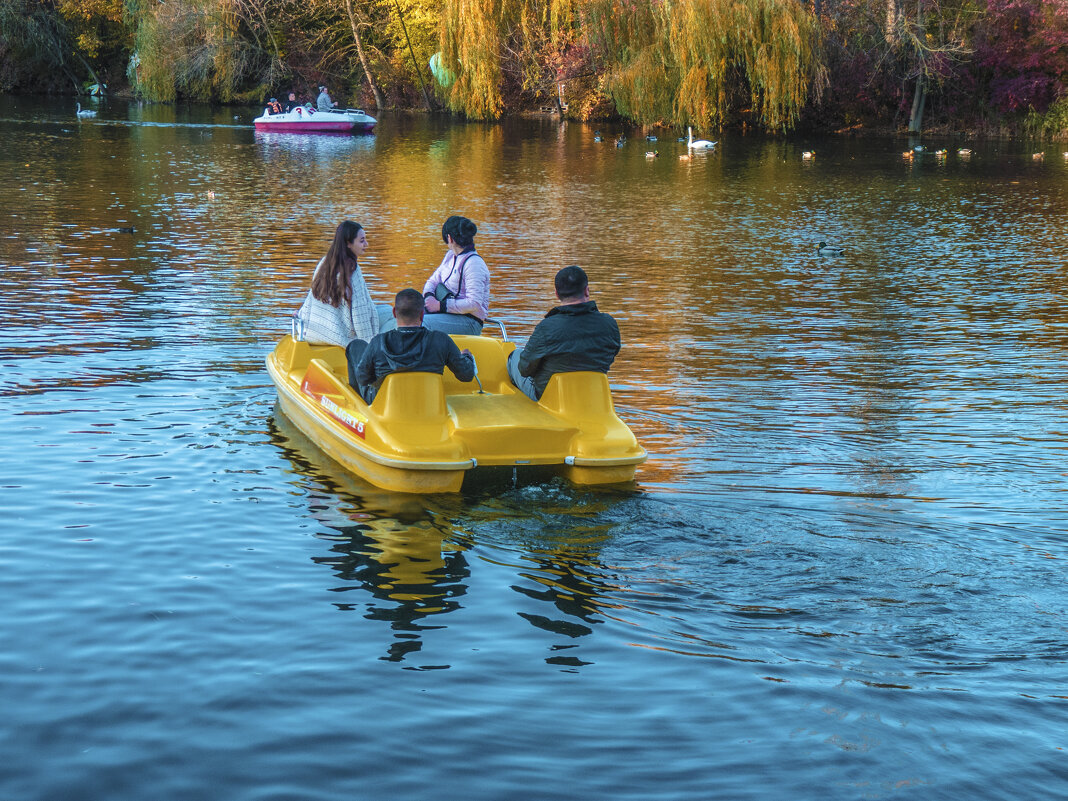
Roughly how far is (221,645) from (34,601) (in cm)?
118

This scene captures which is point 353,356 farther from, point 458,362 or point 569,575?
point 569,575

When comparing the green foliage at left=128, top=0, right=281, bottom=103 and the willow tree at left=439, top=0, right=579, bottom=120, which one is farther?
the green foliage at left=128, top=0, right=281, bottom=103

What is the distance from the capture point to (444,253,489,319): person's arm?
9624mm

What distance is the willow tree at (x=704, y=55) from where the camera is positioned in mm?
36406

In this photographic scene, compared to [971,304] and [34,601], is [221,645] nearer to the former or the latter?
[34,601]

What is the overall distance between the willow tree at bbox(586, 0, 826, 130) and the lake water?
75.9 ft

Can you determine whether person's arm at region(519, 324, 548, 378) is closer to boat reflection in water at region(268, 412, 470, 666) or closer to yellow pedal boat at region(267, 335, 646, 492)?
yellow pedal boat at region(267, 335, 646, 492)

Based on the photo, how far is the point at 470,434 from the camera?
7645 millimetres

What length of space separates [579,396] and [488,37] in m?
37.6

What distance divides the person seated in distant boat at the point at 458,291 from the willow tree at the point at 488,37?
3502 centimetres

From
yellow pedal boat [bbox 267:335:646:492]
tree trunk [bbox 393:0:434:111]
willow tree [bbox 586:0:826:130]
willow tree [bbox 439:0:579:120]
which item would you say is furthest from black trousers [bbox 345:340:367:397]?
tree trunk [bbox 393:0:434:111]

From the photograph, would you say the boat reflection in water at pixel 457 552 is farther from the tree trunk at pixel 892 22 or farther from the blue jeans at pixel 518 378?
the tree trunk at pixel 892 22

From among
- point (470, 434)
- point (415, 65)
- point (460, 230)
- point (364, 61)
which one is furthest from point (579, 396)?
point (364, 61)

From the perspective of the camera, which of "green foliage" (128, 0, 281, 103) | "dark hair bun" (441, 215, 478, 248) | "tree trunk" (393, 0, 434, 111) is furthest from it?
"tree trunk" (393, 0, 434, 111)
